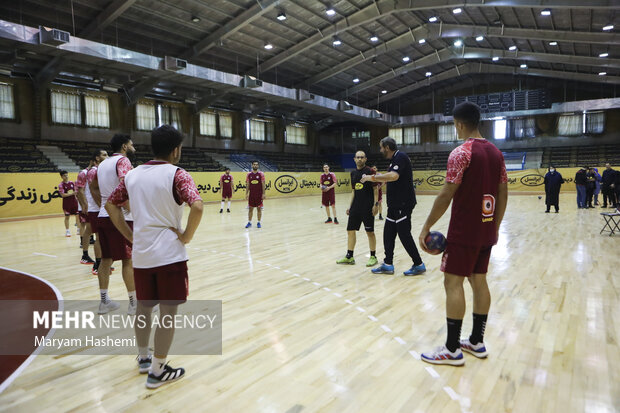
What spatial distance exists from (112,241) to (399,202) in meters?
3.27

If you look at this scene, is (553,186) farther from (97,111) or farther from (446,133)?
(446,133)

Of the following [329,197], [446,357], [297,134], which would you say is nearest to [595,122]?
[297,134]

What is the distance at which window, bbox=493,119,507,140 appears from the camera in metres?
31.3

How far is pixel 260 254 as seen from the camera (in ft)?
22.1

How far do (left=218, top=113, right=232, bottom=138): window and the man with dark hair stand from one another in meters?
26.1

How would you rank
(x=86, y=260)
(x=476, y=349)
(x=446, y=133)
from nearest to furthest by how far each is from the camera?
(x=476, y=349)
(x=86, y=260)
(x=446, y=133)

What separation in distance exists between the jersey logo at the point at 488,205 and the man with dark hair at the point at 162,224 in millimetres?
1782

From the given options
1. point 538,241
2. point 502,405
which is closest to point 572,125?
point 538,241

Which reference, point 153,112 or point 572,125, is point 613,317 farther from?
point 572,125

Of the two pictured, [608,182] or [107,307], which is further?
[608,182]

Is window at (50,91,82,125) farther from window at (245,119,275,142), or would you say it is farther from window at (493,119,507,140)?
window at (493,119,507,140)

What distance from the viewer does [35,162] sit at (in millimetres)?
17000

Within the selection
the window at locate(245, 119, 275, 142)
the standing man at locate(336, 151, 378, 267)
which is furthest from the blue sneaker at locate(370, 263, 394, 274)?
the window at locate(245, 119, 275, 142)

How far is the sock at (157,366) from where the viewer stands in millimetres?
2449
